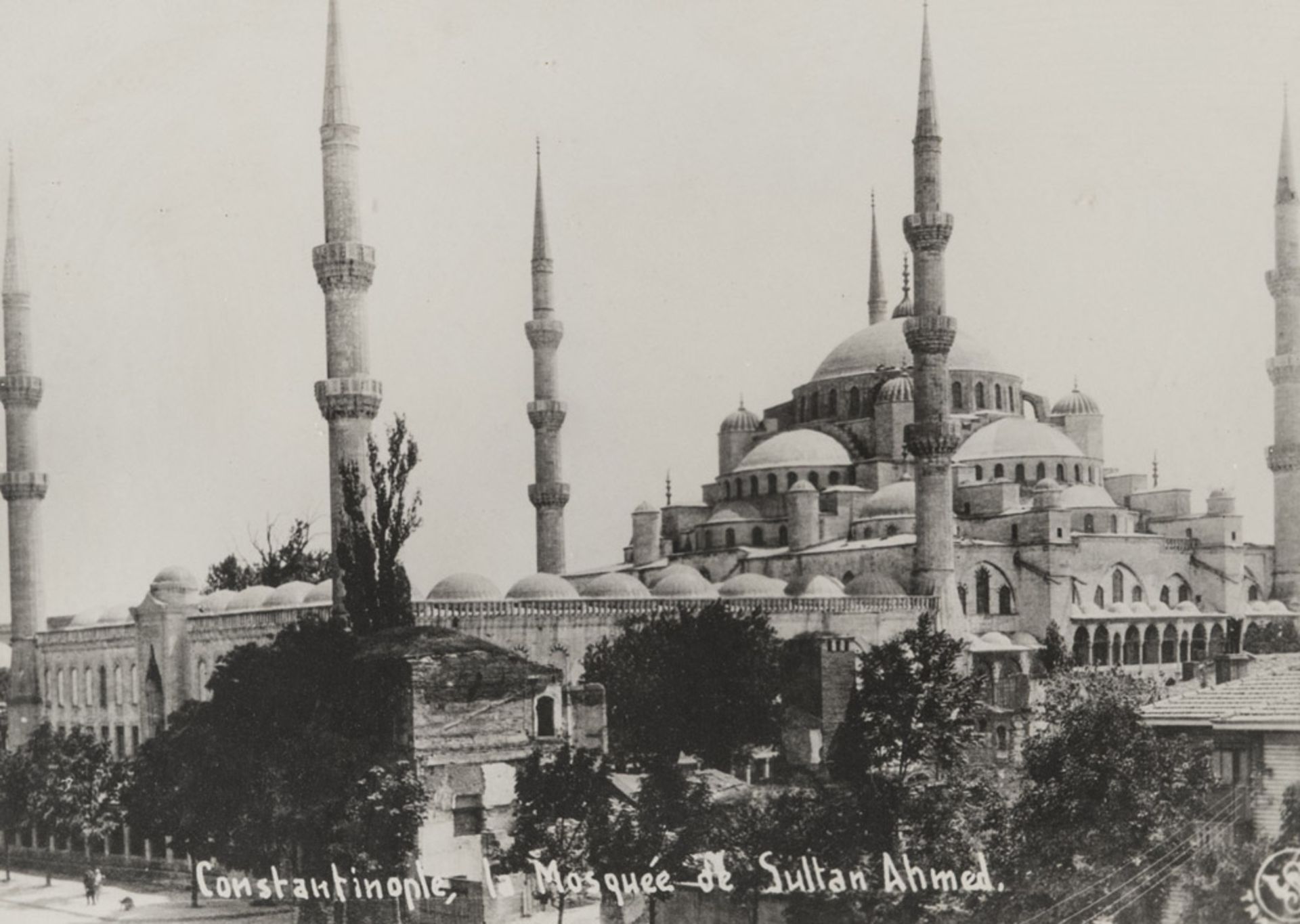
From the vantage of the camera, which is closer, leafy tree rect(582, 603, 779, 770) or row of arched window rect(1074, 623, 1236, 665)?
leafy tree rect(582, 603, 779, 770)

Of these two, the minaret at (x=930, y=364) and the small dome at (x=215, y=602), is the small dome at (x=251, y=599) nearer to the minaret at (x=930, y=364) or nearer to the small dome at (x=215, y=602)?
the small dome at (x=215, y=602)

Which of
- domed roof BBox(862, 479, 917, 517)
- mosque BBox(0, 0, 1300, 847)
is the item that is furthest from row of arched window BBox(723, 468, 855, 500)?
domed roof BBox(862, 479, 917, 517)

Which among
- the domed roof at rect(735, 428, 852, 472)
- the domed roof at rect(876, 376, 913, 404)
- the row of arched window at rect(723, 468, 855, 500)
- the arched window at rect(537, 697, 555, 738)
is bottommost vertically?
the arched window at rect(537, 697, 555, 738)

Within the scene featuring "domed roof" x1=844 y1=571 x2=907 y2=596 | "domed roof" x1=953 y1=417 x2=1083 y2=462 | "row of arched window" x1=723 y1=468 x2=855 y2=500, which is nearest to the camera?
"domed roof" x1=844 y1=571 x2=907 y2=596

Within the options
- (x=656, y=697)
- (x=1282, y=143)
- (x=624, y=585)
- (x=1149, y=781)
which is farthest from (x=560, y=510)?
(x=1149, y=781)

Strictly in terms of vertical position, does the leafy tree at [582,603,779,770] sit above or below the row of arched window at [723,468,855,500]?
below

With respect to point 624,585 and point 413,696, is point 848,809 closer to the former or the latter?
point 413,696

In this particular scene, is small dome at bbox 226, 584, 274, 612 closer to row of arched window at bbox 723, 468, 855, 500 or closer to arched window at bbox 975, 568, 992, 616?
row of arched window at bbox 723, 468, 855, 500
